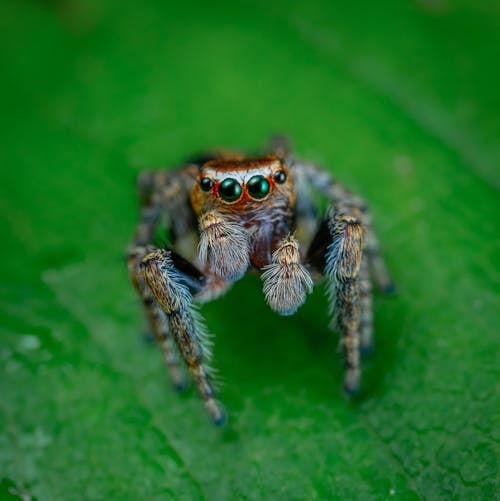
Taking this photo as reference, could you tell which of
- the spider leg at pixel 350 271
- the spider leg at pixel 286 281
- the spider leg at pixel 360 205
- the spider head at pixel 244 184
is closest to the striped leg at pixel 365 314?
the spider leg at pixel 350 271

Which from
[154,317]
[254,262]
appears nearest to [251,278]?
[254,262]

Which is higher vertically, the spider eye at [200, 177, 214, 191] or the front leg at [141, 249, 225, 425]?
the spider eye at [200, 177, 214, 191]

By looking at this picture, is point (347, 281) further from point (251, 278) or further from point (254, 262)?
point (251, 278)

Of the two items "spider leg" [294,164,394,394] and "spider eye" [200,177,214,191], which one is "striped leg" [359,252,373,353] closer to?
"spider leg" [294,164,394,394]

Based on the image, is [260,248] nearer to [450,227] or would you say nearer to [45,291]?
[450,227]

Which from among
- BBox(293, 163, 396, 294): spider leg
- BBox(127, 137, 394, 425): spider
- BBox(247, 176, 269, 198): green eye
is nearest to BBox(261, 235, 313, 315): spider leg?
BBox(127, 137, 394, 425): spider

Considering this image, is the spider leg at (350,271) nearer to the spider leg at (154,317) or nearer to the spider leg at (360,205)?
the spider leg at (360,205)

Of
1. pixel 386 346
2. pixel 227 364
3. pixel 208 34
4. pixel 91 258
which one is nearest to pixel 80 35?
pixel 208 34

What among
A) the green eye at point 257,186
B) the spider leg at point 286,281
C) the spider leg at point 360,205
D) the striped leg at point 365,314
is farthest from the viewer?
the spider leg at point 360,205
